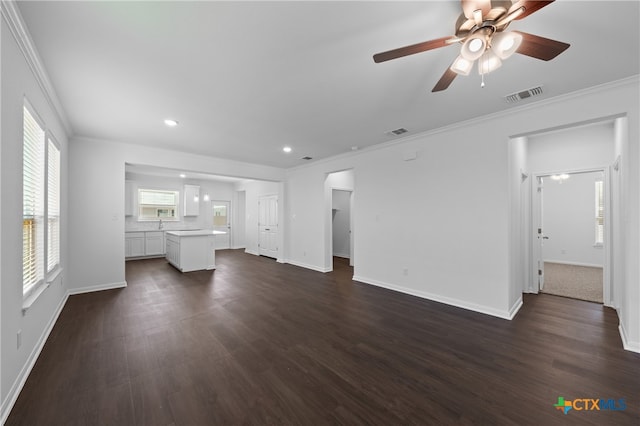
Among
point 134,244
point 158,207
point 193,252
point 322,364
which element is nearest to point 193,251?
point 193,252

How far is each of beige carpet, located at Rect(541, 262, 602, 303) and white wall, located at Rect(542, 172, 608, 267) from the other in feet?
1.21

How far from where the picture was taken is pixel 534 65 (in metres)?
2.23

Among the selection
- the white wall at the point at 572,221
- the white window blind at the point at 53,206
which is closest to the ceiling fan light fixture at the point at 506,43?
the white window blind at the point at 53,206

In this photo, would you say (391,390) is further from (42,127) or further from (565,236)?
(565,236)

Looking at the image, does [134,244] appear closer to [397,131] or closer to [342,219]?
[342,219]

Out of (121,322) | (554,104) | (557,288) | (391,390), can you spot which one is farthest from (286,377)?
(557,288)

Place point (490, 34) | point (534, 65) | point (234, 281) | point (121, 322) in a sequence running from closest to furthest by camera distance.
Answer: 1. point (490, 34)
2. point (534, 65)
3. point (121, 322)
4. point (234, 281)

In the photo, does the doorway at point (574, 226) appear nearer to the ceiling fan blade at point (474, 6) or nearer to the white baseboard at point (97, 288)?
the ceiling fan blade at point (474, 6)

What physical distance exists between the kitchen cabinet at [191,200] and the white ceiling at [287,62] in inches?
203

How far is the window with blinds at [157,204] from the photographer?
8000 millimetres

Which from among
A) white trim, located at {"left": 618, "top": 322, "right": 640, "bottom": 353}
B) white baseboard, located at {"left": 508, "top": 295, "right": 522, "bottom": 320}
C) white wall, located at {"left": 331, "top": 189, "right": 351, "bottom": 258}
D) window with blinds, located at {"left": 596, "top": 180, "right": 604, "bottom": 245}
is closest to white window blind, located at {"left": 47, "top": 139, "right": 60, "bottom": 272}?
white baseboard, located at {"left": 508, "top": 295, "right": 522, "bottom": 320}

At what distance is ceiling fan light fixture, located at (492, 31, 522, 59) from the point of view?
151 centimetres

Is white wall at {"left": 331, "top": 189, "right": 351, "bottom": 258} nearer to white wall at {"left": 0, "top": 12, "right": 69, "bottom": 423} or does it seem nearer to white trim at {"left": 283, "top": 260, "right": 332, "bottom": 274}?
white trim at {"left": 283, "top": 260, "right": 332, "bottom": 274}

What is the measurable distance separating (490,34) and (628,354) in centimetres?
334
